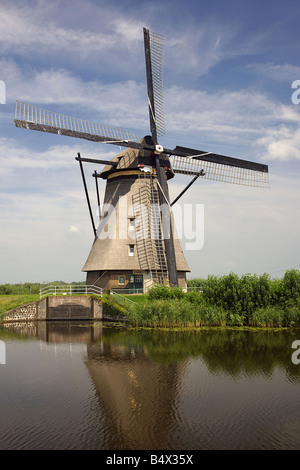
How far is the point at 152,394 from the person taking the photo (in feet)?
34.6

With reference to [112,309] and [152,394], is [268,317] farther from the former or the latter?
[152,394]

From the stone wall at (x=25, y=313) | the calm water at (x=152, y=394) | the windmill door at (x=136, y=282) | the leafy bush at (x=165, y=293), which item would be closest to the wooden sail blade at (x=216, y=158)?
the windmill door at (x=136, y=282)

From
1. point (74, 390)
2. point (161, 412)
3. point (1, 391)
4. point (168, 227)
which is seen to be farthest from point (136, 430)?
point (168, 227)

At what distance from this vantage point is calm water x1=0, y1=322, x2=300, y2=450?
25.7 ft

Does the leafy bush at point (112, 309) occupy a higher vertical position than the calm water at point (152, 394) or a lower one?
higher

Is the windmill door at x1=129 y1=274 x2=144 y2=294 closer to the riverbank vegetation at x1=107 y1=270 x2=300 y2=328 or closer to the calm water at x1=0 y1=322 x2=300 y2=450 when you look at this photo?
the riverbank vegetation at x1=107 y1=270 x2=300 y2=328

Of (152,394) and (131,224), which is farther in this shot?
(131,224)

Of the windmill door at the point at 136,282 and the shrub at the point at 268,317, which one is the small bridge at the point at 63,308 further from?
the shrub at the point at 268,317

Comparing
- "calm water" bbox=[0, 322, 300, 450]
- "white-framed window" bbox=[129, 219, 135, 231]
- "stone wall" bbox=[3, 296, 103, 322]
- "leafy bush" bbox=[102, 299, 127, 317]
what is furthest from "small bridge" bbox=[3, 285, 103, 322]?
"calm water" bbox=[0, 322, 300, 450]

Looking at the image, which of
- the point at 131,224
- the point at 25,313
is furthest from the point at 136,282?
the point at 25,313

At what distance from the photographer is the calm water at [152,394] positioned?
7.84m
